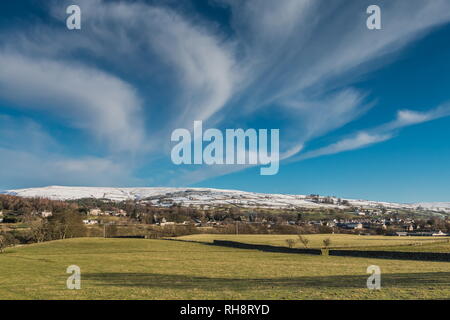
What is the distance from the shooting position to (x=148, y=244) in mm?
87625

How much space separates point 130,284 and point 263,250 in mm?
54980
